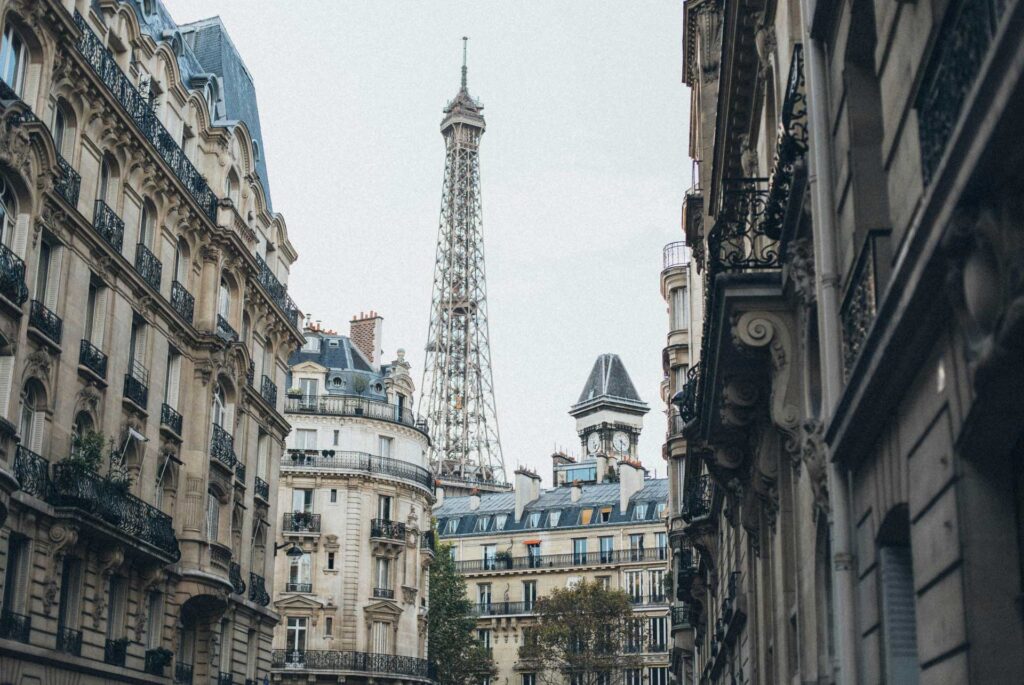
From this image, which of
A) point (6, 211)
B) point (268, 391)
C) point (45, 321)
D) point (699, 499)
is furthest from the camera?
point (268, 391)

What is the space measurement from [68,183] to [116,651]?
1124cm

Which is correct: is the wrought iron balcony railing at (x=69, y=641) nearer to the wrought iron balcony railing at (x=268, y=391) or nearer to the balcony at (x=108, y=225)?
the balcony at (x=108, y=225)

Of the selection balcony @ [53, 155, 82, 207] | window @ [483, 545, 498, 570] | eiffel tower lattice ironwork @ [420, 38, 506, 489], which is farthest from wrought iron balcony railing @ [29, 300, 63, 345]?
eiffel tower lattice ironwork @ [420, 38, 506, 489]

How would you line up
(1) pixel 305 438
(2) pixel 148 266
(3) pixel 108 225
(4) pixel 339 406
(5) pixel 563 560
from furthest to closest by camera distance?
1. (5) pixel 563 560
2. (4) pixel 339 406
3. (1) pixel 305 438
4. (2) pixel 148 266
5. (3) pixel 108 225

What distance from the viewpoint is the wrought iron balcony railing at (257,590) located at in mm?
44469

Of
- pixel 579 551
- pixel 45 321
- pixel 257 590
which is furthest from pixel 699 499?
pixel 579 551

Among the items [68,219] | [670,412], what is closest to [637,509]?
[670,412]

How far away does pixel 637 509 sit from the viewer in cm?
9850

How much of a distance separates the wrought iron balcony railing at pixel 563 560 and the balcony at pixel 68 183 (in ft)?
221

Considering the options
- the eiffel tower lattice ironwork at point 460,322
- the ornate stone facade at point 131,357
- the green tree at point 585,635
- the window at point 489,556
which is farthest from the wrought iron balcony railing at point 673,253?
the eiffel tower lattice ironwork at point 460,322

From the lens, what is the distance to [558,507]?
340 ft

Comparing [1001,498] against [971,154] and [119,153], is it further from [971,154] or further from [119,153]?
[119,153]

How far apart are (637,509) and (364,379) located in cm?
3038

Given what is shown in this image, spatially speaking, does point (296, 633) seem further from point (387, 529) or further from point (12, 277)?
point (12, 277)
